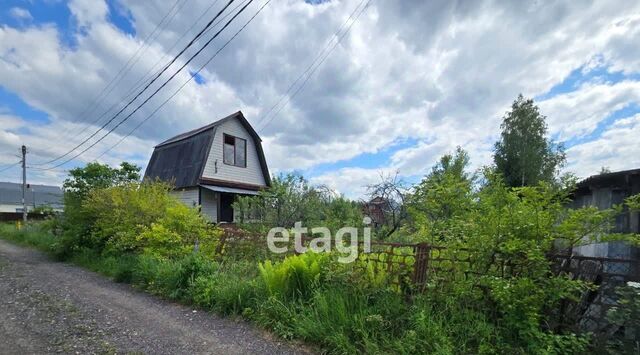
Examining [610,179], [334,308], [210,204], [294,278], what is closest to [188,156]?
[210,204]

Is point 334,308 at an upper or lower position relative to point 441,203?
lower

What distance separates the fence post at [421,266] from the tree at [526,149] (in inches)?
773

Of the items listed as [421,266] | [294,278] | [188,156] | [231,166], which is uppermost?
[188,156]

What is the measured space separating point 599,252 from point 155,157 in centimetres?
1801

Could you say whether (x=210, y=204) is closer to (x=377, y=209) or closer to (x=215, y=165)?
(x=215, y=165)

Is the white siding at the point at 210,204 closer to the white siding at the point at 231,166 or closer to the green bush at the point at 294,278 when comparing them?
the white siding at the point at 231,166

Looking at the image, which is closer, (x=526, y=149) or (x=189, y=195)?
(x=189, y=195)

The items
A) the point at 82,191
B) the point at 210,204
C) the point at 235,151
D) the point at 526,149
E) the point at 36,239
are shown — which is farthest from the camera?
the point at 526,149

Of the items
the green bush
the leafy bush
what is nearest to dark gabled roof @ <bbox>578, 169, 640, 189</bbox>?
the green bush

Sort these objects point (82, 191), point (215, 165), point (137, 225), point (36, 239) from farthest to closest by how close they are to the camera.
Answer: point (215, 165), point (36, 239), point (82, 191), point (137, 225)

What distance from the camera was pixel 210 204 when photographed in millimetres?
14797

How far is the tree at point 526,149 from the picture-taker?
20.5 meters

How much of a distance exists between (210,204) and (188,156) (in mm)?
2533

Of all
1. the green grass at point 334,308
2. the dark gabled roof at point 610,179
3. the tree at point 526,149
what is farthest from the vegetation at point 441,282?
the tree at point 526,149
